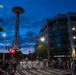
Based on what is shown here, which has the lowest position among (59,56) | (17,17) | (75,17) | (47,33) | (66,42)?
(59,56)

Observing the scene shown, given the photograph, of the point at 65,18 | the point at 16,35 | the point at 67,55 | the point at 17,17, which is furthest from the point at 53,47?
the point at 17,17

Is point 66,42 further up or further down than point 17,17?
further down

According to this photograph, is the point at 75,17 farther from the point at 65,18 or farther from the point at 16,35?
the point at 16,35

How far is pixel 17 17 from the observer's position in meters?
128

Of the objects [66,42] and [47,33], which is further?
[47,33]

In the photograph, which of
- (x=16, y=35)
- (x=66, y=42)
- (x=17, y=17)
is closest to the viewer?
(x=66, y=42)

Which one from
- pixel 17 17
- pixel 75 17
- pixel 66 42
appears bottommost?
pixel 66 42

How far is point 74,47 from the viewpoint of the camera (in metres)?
64.1

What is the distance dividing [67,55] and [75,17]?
55.7 feet

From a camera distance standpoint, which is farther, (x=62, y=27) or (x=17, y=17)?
(x=17, y=17)

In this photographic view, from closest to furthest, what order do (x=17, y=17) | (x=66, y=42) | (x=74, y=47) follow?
(x=74, y=47)
(x=66, y=42)
(x=17, y=17)

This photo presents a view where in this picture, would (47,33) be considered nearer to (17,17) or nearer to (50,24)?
(50,24)

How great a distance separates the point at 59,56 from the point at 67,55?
12.1ft

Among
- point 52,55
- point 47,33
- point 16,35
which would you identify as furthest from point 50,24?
point 16,35
